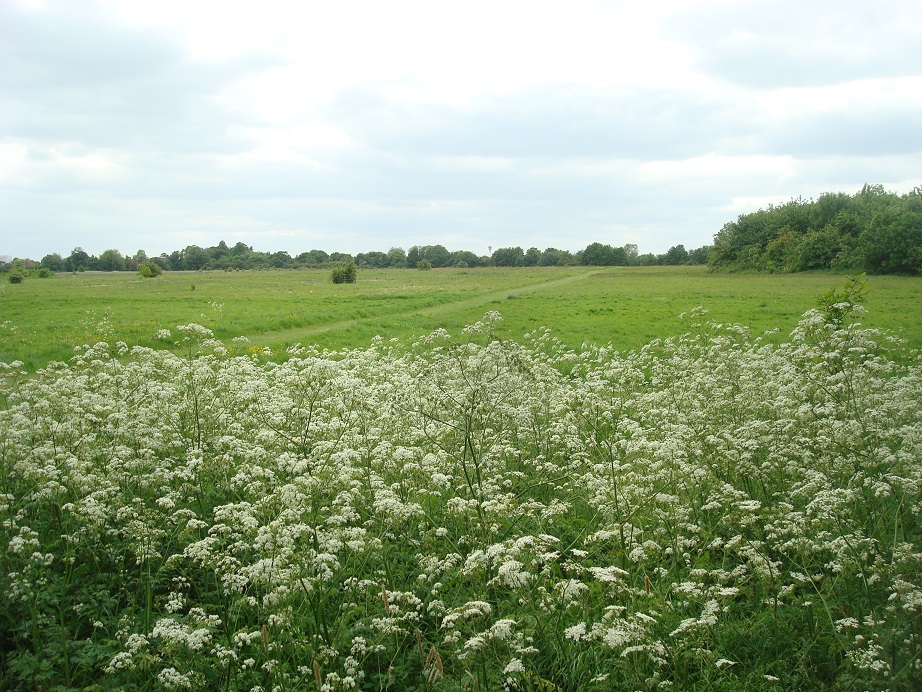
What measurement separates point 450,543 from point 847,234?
20485mm

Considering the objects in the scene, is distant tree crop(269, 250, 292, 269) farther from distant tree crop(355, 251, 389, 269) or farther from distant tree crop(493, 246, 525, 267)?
distant tree crop(493, 246, 525, 267)

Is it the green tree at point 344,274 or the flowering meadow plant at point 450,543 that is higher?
the green tree at point 344,274

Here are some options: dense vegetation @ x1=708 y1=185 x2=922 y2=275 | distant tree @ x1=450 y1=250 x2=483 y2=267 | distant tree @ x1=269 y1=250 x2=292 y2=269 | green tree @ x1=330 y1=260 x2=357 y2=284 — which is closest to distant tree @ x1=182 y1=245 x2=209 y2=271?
distant tree @ x1=269 y1=250 x2=292 y2=269

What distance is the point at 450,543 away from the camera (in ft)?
21.5

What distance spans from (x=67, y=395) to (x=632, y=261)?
507 feet

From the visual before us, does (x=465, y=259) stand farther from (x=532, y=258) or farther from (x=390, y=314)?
(x=390, y=314)

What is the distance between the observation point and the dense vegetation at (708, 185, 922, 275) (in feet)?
40.4

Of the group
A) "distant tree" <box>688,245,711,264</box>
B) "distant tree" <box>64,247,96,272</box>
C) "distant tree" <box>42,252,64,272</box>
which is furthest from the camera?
"distant tree" <box>688,245,711,264</box>

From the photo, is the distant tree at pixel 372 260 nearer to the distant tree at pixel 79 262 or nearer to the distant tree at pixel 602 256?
the distant tree at pixel 602 256

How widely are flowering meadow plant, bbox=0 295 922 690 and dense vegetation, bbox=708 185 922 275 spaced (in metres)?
4.11

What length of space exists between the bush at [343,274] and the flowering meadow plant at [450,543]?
7043 centimetres

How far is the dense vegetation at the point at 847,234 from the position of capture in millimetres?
12305

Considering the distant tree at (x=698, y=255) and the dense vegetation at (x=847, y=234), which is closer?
the dense vegetation at (x=847, y=234)

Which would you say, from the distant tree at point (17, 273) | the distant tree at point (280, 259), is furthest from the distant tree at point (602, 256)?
the distant tree at point (17, 273)
